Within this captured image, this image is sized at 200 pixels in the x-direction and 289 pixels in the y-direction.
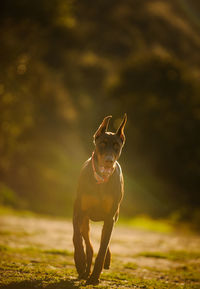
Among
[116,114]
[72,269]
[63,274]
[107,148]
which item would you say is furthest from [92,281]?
[116,114]

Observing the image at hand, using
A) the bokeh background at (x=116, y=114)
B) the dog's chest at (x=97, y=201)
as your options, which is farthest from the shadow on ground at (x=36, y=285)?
the bokeh background at (x=116, y=114)

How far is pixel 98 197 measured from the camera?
246 inches

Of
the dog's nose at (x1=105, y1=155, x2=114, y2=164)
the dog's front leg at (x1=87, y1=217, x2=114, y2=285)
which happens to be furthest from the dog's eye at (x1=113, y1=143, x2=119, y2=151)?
the dog's front leg at (x1=87, y1=217, x2=114, y2=285)

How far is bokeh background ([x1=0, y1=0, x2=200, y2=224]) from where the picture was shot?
88.3 feet

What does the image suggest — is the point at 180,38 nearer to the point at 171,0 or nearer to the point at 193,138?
the point at 171,0

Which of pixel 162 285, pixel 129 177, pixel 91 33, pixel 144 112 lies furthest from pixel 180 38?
pixel 162 285

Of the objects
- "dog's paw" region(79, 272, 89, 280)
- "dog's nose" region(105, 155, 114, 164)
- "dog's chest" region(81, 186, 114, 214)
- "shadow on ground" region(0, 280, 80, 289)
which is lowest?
"shadow on ground" region(0, 280, 80, 289)

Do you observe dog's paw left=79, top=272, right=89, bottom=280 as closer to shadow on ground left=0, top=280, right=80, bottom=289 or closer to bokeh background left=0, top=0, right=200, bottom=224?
shadow on ground left=0, top=280, right=80, bottom=289

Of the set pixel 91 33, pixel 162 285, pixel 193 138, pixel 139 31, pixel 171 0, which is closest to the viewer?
pixel 162 285

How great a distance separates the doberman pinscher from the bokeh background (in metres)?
16.5

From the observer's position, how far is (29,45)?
95.8 ft

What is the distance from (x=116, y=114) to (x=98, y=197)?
30.4 m

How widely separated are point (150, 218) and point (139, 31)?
23584 millimetres

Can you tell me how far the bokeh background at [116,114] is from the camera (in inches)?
1059
